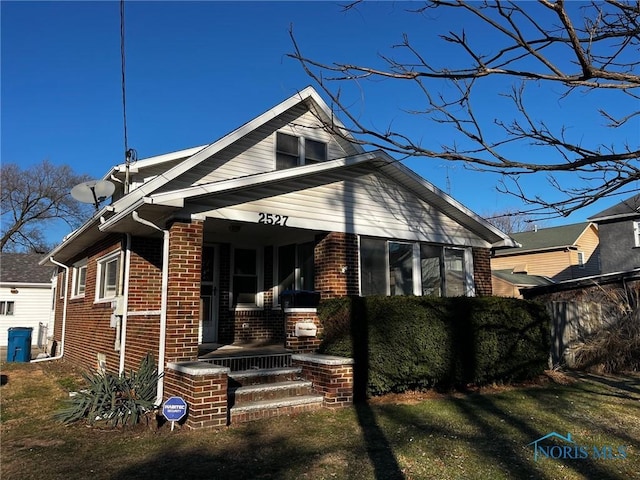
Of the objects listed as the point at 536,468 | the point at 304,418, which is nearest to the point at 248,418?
the point at 304,418

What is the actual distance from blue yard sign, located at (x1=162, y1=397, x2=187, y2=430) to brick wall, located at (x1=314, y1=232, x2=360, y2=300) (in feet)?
13.3

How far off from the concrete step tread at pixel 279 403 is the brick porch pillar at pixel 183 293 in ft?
4.39

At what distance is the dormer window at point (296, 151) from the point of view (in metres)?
11.5

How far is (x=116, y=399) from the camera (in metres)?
7.03

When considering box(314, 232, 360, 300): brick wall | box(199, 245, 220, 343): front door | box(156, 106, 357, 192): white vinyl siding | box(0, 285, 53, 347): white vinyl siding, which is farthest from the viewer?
box(0, 285, 53, 347): white vinyl siding

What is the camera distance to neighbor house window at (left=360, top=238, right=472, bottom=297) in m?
10.9

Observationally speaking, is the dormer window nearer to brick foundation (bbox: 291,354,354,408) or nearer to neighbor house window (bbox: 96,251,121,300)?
neighbor house window (bbox: 96,251,121,300)

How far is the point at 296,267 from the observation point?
1162 centimetres

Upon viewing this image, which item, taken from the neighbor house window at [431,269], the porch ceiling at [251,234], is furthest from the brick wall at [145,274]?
the neighbor house window at [431,269]

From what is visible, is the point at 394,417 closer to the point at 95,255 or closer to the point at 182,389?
the point at 182,389

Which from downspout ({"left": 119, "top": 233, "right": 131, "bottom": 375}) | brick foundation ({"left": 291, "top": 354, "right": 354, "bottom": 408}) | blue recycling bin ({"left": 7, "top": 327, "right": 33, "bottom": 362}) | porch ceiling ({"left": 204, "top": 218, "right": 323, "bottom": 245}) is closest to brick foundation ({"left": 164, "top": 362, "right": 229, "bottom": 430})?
brick foundation ({"left": 291, "top": 354, "right": 354, "bottom": 408})

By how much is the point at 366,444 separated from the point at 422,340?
295 centimetres

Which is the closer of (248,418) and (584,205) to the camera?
(584,205)

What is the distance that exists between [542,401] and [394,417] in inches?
120
